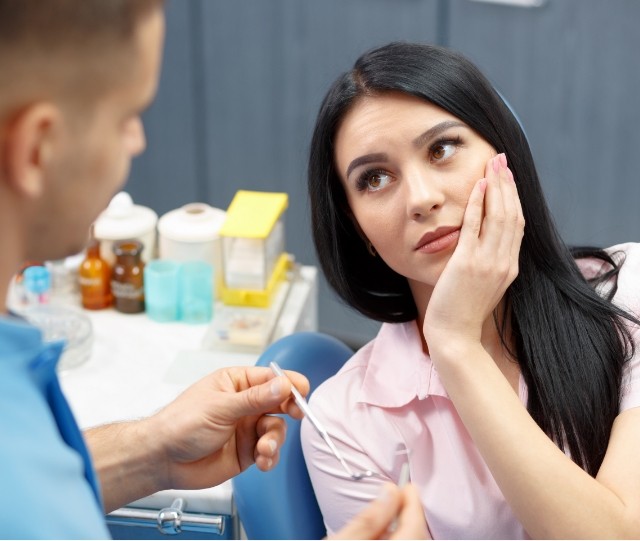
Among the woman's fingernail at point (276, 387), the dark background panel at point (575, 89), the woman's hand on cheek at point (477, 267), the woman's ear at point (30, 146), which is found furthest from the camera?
the dark background panel at point (575, 89)

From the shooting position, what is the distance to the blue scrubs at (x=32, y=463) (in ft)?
2.48

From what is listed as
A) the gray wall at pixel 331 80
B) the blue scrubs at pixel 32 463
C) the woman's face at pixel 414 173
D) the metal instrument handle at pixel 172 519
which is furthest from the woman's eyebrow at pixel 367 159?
the gray wall at pixel 331 80

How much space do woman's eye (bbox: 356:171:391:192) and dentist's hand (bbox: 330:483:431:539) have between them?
26.7 inches

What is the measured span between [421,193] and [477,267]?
134 mm

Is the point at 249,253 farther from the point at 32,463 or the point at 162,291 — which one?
the point at 32,463

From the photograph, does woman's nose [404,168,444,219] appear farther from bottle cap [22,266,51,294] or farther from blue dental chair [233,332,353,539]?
bottle cap [22,266,51,294]

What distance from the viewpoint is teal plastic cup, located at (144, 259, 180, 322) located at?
2.26 m

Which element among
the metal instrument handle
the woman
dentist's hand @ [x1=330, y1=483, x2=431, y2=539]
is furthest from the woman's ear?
the metal instrument handle

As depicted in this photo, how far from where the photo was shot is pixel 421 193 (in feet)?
4.84

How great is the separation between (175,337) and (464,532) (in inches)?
35.1

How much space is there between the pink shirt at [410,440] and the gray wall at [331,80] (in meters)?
1.37

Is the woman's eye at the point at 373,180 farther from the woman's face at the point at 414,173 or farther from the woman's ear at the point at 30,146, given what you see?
the woman's ear at the point at 30,146

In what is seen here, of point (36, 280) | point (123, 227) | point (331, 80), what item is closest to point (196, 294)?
point (123, 227)

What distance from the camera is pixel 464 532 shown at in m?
1.54
